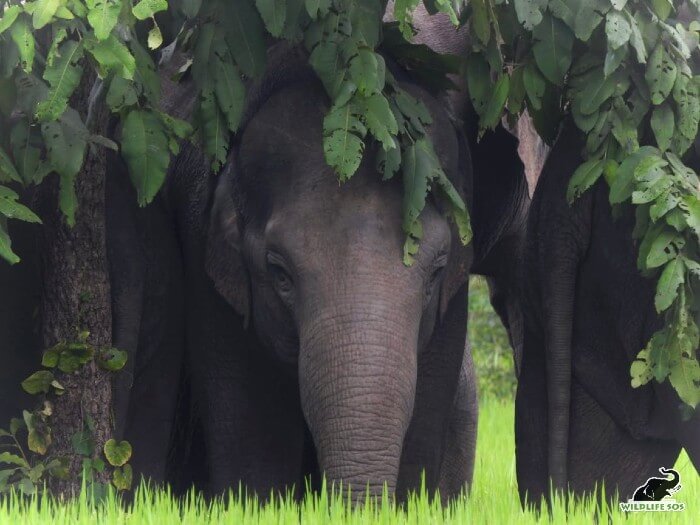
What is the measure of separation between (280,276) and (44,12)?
53.0 inches

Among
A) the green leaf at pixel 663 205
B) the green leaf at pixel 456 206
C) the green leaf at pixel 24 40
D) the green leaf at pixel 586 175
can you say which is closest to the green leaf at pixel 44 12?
the green leaf at pixel 24 40

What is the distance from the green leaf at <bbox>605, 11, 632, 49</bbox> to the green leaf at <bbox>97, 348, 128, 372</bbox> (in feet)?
6.65

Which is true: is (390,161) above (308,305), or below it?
above

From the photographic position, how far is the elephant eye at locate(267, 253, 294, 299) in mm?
6379

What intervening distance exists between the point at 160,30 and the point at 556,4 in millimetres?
1402

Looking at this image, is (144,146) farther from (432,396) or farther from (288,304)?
(432,396)

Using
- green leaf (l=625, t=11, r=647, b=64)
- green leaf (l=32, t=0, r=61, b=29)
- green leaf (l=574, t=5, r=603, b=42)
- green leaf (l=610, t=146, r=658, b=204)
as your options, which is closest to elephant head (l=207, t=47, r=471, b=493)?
green leaf (l=610, t=146, r=658, b=204)

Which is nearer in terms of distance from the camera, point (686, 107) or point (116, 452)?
point (686, 107)

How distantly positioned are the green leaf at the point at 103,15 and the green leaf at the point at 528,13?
4.48 feet

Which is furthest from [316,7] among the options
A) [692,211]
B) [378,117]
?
[692,211]

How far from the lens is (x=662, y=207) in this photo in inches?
242

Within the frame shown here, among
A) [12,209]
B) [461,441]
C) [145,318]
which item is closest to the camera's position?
[12,209]

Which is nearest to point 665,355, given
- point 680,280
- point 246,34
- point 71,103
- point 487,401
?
point 680,280

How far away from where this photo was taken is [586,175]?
253 inches
